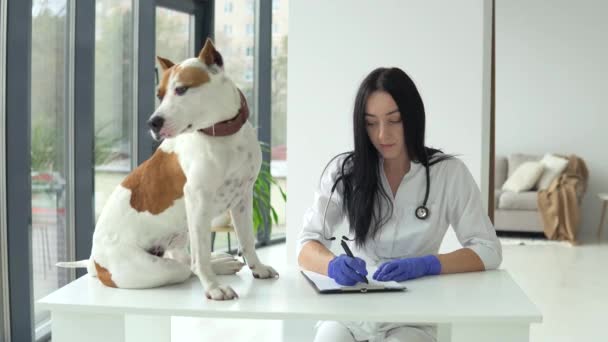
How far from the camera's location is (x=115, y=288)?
1.74 m

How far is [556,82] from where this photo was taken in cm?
817

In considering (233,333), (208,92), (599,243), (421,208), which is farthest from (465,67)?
(599,243)

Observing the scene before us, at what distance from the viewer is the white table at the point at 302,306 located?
154 centimetres

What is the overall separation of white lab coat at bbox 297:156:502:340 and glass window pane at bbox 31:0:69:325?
1.80 m

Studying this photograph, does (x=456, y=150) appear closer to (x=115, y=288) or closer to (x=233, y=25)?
(x=115, y=288)

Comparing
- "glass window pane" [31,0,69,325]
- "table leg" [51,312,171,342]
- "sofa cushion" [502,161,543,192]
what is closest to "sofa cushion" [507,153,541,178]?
"sofa cushion" [502,161,543,192]

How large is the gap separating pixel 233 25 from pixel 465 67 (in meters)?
3.10

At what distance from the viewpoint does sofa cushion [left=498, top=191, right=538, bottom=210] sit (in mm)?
7375

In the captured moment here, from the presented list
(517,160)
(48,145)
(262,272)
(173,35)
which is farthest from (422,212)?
(517,160)

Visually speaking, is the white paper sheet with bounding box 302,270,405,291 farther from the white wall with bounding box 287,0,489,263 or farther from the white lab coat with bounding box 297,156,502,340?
the white wall with bounding box 287,0,489,263

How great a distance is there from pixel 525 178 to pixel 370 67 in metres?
4.62

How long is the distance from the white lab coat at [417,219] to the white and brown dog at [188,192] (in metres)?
0.39

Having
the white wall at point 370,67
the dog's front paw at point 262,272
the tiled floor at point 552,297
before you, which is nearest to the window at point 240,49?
the tiled floor at point 552,297

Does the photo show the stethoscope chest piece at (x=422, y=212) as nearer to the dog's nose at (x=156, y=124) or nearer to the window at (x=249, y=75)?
the dog's nose at (x=156, y=124)
